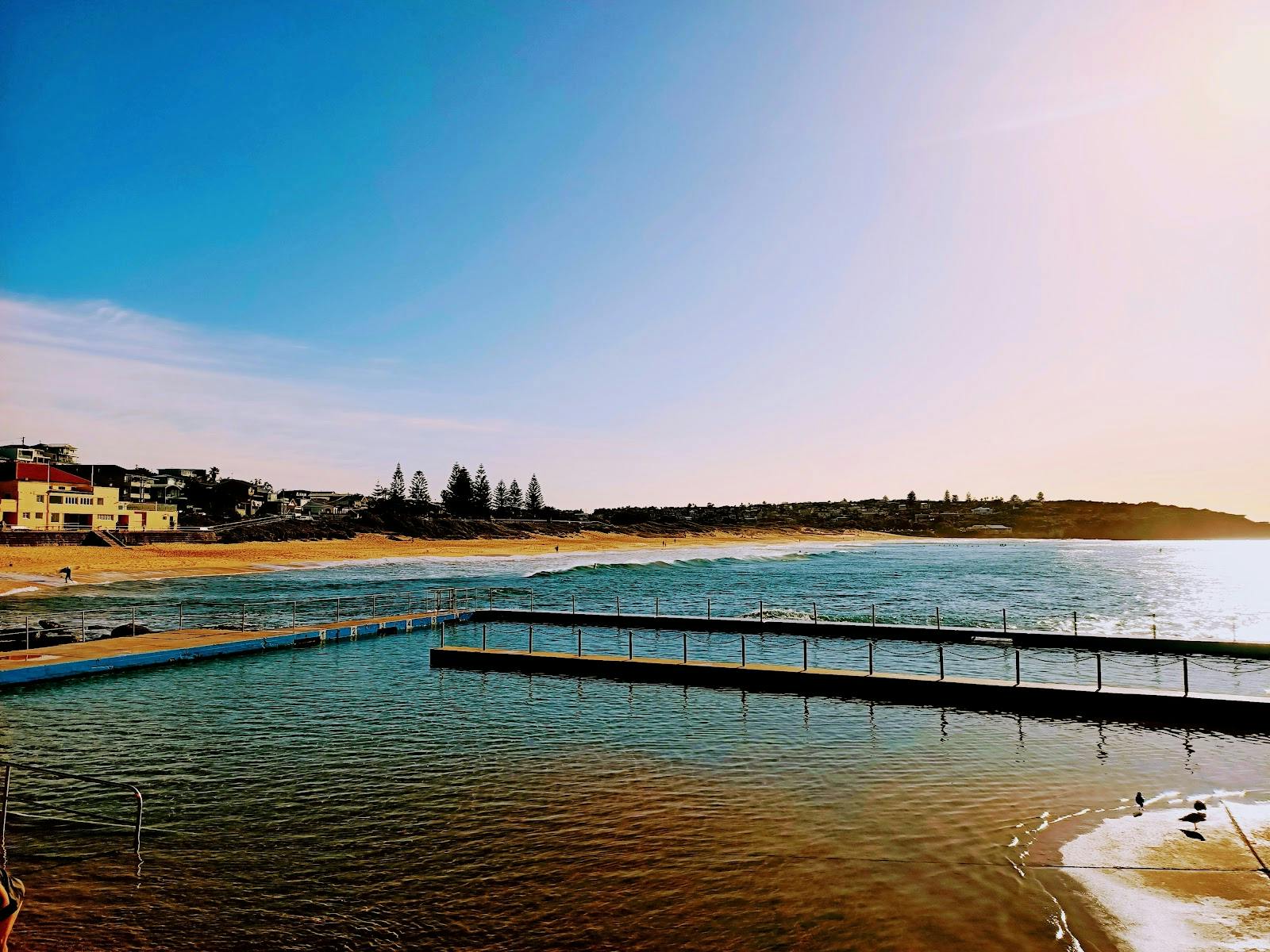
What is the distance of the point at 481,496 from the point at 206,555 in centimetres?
10091

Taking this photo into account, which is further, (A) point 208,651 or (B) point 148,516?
(B) point 148,516

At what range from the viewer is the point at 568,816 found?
11.6m

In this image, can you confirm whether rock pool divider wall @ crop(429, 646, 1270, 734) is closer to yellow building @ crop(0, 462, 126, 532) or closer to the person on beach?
the person on beach

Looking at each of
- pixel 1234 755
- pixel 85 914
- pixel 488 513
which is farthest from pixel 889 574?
pixel 488 513

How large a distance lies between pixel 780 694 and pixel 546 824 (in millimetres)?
10670

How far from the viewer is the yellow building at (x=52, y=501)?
87625 mm

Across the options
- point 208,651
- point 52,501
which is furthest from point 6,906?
point 52,501

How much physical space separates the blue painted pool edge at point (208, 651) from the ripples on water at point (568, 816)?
2.72ft

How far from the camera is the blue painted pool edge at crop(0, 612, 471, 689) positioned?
20.8m

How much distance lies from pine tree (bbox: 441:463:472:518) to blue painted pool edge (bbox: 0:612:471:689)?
141 metres

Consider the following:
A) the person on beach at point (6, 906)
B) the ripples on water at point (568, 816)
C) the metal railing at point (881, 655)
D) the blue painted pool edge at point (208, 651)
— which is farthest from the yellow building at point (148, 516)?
the person on beach at point (6, 906)

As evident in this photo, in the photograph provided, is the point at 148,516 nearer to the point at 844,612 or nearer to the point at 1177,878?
the point at 844,612

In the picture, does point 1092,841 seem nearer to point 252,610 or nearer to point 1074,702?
point 1074,702

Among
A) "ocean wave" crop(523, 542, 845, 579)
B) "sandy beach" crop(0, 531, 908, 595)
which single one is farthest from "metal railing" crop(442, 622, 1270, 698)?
"ocean wave" crop(523, 542, 845, 579)
